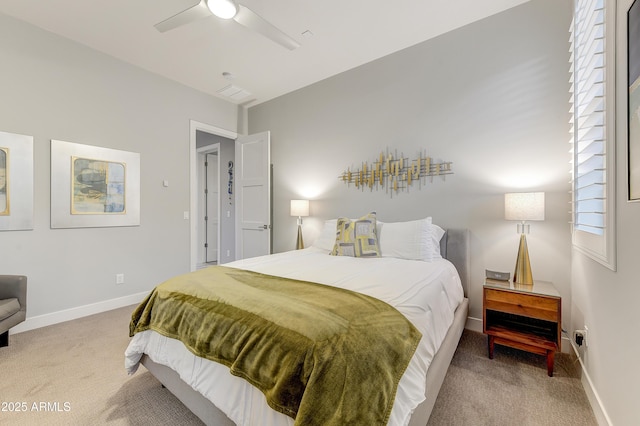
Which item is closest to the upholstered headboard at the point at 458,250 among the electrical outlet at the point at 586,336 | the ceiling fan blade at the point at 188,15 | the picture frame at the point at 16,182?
the electrical outlet at the point at 586,336

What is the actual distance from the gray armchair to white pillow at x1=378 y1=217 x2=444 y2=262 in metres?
3.15

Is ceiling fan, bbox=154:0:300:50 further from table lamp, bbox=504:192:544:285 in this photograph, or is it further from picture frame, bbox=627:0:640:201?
table lamp, bbox=504:192:544:285

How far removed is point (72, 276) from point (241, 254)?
6.71 ft

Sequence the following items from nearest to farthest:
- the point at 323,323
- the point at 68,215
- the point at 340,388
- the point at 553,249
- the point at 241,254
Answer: the point at 340,388, the point at 323,323, the point at 553,249, the point at 68,215, the point at 241,254

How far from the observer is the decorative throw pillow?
262 centimetres

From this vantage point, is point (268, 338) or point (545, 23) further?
point (545, 23)

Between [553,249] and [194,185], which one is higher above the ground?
[194,185]

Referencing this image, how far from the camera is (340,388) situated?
0.90m

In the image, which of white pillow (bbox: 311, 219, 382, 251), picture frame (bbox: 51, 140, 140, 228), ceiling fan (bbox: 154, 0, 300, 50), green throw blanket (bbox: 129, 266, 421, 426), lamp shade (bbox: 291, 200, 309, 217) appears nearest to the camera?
green throw blanket (bbox: 129, 266, 421, 426)

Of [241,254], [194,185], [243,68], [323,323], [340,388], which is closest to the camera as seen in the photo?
[340,388]

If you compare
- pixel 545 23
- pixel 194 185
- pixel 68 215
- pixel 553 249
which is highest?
pixel 545 23

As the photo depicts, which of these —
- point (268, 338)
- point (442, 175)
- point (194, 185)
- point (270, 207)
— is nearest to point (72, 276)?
point (194, 185)

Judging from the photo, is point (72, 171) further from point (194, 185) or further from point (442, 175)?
point (442, 175)

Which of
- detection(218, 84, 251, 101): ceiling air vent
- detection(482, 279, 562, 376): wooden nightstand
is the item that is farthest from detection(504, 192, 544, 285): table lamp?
detection(218, 84, 251, 101): ceiling air vent
